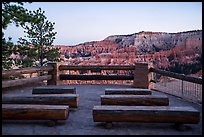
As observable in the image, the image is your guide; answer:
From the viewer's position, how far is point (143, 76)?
8383 mm

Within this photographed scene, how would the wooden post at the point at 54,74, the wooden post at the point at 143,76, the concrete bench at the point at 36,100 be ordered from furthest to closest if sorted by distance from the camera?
the wooden post at the point at 54,74
the wooden post at the point at 143,76
the concrete bench at the point at 36,100

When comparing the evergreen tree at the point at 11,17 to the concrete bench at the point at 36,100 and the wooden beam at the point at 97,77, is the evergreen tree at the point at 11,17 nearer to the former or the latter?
the wooden beam at the point at 97,77

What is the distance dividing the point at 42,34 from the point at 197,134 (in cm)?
1163

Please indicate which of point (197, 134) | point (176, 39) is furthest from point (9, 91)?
point (176, 39)

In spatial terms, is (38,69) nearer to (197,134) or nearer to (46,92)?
(46,92)

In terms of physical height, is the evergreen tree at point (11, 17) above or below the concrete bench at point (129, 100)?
above

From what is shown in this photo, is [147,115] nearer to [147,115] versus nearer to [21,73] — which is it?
[147,115]

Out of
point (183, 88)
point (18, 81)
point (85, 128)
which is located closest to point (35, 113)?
point (85, 128)

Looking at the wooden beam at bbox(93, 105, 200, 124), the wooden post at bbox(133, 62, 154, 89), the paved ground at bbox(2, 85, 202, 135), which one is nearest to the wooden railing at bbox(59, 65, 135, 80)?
the wooden post at bbox(133, 62, 154, 89)

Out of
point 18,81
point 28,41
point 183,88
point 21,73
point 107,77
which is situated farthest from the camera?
point 28,41

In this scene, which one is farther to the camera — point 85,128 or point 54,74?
point 54,74

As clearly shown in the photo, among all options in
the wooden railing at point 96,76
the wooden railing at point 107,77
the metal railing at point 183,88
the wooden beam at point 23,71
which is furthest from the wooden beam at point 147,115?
the wooden railing at point 96,76

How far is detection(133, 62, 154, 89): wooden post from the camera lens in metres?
8.33

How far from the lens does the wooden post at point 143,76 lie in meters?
8.33
